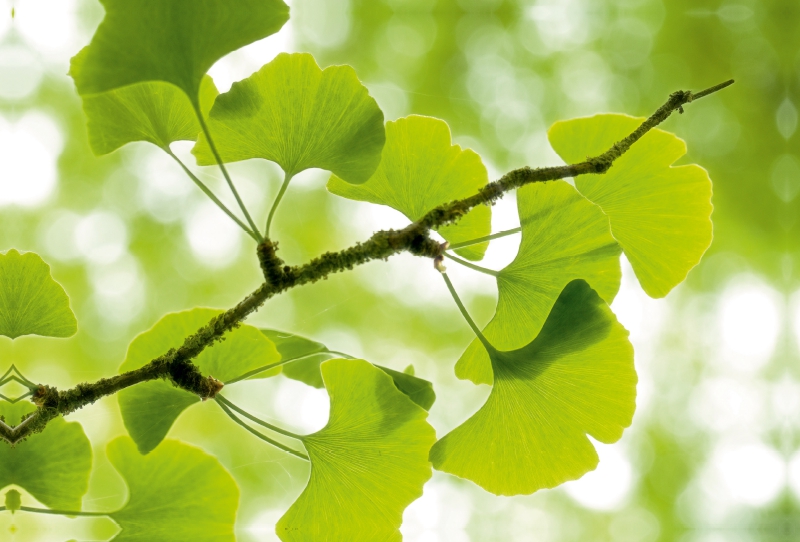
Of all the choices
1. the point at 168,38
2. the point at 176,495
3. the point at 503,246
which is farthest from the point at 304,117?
the point at 503,246

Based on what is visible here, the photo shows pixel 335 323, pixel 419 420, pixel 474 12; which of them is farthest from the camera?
pixel 474 12

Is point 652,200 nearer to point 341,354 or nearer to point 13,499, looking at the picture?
point 341,354

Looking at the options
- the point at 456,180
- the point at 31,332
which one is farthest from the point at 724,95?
the point at 31,332

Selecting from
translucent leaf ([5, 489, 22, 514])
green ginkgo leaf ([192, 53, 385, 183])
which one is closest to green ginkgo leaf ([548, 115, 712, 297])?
green ginkgo leaf ([192, 53, 385, 183])

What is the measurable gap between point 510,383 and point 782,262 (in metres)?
1.69

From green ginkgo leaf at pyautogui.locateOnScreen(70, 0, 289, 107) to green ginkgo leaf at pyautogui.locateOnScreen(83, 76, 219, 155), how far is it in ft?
Answer: 0.11

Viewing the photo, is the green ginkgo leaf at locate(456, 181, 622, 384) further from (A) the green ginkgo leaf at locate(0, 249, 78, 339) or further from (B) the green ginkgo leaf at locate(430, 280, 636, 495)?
(A) the green ginkgo leaf at locate(0, 249, 78, 339)

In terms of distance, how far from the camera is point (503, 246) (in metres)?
1.11

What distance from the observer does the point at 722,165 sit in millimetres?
1731

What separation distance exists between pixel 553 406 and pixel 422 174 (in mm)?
182

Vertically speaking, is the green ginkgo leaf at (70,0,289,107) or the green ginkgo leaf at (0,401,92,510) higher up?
the green ginkgo leaf at (70,0,289,107)

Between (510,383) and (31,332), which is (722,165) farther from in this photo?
(31,332)

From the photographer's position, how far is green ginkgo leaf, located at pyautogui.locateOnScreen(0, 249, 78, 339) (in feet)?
A: 1.26

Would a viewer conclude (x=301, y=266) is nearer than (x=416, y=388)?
Yes
